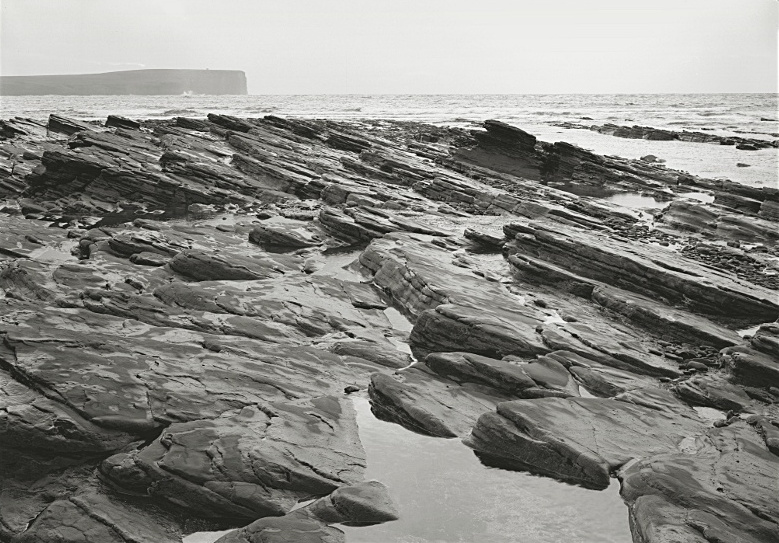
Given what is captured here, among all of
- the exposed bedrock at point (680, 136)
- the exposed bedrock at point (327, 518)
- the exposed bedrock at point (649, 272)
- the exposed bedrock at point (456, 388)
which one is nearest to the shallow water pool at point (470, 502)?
the exposed bedrock at point (327, 518)

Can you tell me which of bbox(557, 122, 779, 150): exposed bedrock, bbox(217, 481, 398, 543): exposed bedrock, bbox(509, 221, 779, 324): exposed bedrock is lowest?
bbox(217, 481, 398, 543): exposed bedrock

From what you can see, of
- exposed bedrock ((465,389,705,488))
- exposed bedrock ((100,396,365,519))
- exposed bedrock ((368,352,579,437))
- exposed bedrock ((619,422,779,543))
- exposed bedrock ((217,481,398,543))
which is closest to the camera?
exposed bedrock ((217,481,398,543))

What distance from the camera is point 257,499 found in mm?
8383

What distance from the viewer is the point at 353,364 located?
1316cm

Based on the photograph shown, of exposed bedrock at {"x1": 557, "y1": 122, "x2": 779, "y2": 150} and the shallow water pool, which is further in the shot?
exposed bedrock at {"x1": 557, "y1": 122, "x2": 779, "y2": 150}

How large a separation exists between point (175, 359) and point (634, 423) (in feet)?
28.5

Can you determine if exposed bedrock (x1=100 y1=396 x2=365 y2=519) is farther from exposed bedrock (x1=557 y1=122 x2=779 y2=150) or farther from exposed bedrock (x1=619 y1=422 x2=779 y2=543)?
exposed bedrock (x1=557 y1=122 x2=779 y2=150)

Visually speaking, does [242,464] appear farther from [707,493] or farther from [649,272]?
[649,272]

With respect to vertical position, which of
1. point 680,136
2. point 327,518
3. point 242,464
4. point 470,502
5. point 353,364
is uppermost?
point 680,136

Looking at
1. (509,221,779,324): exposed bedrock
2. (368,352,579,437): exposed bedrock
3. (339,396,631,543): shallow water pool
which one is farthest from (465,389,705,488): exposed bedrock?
(509,221,779,324): exposed bedrock

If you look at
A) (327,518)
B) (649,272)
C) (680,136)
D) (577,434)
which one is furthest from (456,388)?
(680,136)

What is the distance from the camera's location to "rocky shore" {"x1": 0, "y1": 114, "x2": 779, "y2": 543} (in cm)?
848

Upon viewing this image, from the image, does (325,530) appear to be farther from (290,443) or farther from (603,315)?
(603,315)

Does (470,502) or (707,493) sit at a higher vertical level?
(707,493)
